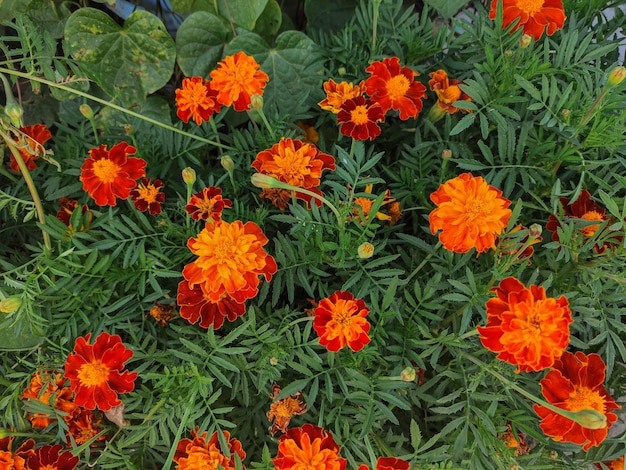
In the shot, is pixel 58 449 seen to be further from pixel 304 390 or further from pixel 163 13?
pixel 163 13

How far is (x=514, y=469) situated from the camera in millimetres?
536

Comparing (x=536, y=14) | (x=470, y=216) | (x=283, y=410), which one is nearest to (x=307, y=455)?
(x=283, y=410)

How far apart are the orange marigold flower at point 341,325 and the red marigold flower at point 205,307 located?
0.31ft

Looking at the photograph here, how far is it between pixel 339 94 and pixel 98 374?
453mm

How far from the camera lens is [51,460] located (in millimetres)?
579

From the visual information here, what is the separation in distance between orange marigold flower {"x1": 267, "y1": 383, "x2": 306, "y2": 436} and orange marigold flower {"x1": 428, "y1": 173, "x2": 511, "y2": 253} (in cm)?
25

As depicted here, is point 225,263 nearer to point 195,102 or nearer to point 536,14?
point 195,102

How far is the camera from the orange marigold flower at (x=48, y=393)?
2.06 ft

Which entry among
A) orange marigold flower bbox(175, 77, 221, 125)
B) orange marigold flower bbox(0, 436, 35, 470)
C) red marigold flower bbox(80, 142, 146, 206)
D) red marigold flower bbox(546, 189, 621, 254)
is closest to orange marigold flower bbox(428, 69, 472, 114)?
red marigold flower bbox(546, 189, 621, 254)

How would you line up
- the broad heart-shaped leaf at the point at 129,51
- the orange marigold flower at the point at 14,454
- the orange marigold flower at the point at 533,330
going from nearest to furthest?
1. the orange marigold flower at the point at 533,330
2. the orange marigold flower at the point at 14,454
3. the broad heart-shaped leaf at the point at 129,51

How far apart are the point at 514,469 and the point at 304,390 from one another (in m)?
0.24

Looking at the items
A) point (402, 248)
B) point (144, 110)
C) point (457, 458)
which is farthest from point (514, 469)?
point (144, 110)

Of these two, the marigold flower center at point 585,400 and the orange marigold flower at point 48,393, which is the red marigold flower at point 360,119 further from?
the orange marigold flower at point 48,393

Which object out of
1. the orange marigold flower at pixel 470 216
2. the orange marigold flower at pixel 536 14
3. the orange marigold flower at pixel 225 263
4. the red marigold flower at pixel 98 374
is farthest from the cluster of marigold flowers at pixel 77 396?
the orange marigold flower at pixel 536 14
